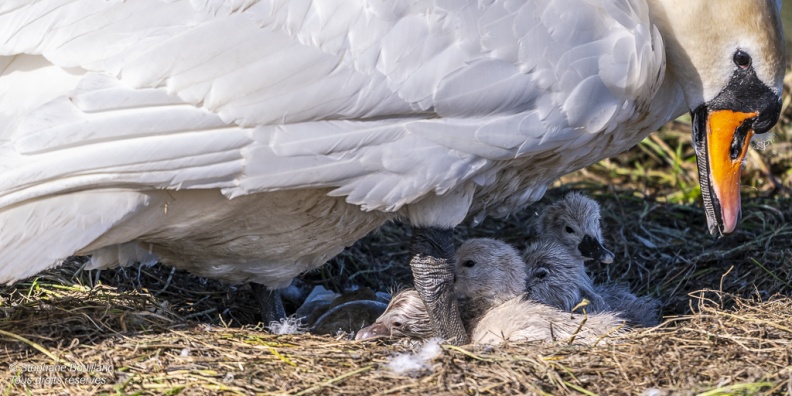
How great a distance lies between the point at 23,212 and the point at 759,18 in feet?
9.02

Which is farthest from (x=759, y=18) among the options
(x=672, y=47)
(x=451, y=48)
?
(x=451, y=48)

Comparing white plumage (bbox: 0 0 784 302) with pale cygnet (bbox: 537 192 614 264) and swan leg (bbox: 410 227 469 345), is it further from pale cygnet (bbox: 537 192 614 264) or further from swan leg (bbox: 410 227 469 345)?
pale cygnet (bbox: 537 192 614 264)

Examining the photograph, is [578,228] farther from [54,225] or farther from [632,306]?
[54,225]

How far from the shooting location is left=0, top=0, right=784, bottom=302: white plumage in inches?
124

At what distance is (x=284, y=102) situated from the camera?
321 centimetres

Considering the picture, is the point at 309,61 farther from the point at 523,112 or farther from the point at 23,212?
the point at 23,212

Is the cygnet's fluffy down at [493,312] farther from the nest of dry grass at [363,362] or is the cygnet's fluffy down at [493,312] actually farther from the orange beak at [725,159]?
the orange beak at [725,159]

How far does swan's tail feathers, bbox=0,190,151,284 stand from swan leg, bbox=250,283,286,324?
1.07 metres

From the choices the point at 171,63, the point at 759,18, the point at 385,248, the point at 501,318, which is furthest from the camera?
the point at 385,248

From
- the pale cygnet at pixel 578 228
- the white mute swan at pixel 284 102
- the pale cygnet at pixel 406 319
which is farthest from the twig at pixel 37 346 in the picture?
the pale cygnet at pixel 578 228

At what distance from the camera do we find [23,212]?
3346mm

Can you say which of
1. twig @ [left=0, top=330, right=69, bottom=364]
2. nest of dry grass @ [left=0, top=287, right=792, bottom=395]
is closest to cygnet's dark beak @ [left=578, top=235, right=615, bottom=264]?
nest of dry grass @ [left=0, top=287, right=792, bottom=395]

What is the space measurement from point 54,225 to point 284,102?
900mm

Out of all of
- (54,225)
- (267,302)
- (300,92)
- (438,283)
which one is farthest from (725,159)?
(54,225)
